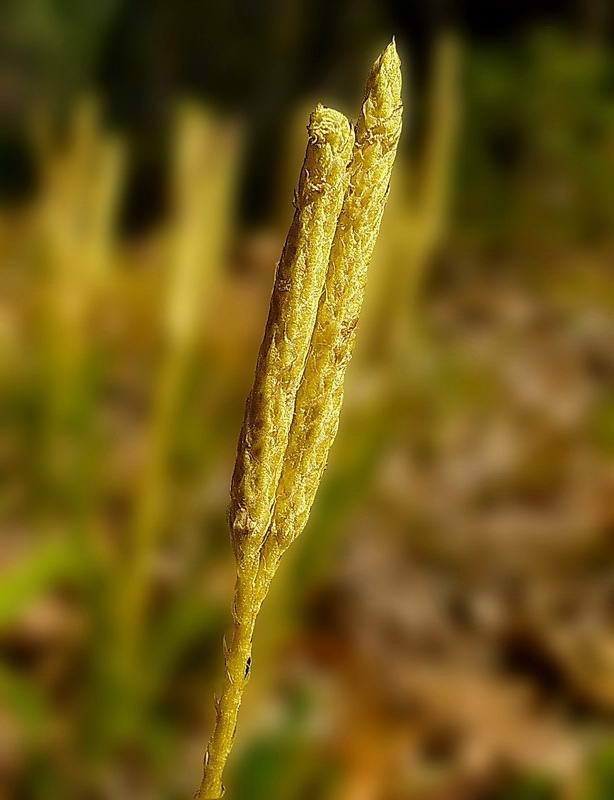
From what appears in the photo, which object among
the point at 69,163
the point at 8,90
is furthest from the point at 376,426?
the point at 8,90

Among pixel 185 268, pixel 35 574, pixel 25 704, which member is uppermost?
pixel 185 268

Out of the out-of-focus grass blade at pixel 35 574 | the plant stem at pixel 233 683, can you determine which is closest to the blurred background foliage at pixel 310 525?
the out-of-focus grass blade at pixel 35 574

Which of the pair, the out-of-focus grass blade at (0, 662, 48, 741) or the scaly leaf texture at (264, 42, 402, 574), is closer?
the scaly leaf texture at (264, 42, 402, 574)

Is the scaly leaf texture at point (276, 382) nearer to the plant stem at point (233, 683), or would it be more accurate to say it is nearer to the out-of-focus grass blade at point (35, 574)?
the plant stem at point (233, 683)

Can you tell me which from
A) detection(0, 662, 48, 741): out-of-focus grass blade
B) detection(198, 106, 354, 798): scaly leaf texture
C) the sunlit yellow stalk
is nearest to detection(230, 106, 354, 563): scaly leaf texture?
detection(198, 106, 354, 798): scaly leaf texture

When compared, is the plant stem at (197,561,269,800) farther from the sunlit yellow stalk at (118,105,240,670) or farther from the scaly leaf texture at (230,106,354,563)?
the sunlit yellow stalk at (118,105,240,670)

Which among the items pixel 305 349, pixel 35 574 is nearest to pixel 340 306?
pixel 305 349

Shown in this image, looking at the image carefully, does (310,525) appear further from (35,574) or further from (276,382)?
(276,382)
